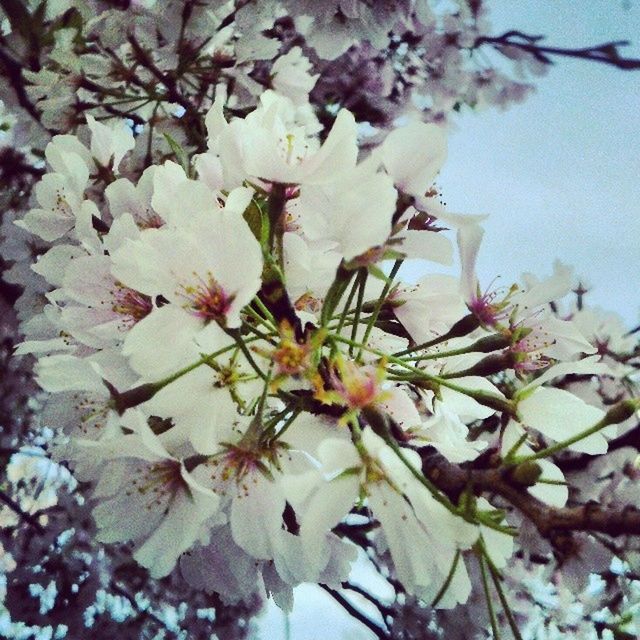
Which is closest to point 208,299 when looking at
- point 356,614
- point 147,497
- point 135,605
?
point 147,497

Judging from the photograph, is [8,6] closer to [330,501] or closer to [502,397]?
[330,501]

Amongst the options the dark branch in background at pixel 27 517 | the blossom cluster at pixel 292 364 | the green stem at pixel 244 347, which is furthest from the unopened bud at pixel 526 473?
the dark branch in background at pixel 27 517

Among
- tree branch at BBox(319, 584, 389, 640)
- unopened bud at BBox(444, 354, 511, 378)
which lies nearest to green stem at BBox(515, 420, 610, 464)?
unopened bud at BBox(444, 354, 511, 378)

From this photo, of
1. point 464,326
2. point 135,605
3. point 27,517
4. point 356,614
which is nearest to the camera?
point 464,326

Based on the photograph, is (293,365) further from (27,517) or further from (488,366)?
(27,517)

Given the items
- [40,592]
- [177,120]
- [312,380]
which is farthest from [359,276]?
[40,592]

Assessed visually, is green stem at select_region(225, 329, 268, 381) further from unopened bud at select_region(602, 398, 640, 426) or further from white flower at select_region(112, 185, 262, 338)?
unopened bud at select_region(602, 398, 640, 426)

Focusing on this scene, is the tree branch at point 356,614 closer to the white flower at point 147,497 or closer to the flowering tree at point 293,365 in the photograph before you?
the flowering tree at point 293,365

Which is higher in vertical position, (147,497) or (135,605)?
(147,497)

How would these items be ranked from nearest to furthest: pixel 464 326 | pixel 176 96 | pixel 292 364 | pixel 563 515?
pixel 563 515 < pixel 292 364 < pixel 464 326 < pixel 176 96
